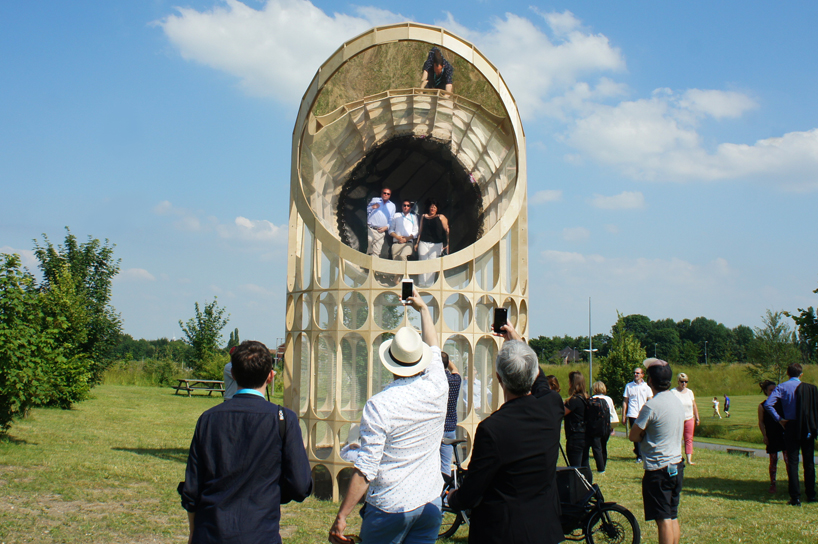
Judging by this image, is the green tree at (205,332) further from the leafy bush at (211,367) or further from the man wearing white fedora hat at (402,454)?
the man wearing white fedora hat at (402,454)

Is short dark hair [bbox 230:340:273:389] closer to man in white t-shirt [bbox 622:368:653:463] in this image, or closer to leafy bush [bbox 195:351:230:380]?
man in white t-shirt [bbox 622:368:653:463]

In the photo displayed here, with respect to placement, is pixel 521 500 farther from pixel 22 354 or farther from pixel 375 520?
pixel 22 354

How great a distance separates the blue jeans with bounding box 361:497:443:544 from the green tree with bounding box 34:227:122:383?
20969 millimetres

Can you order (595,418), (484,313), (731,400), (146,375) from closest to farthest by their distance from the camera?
(595,418) → (484,313) → (731,400) → (146,375)

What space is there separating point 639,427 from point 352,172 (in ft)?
22.0


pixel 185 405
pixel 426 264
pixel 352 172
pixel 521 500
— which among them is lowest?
pixel 185 405

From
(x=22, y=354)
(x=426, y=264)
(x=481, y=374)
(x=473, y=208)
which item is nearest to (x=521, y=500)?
(x=426, y=264)

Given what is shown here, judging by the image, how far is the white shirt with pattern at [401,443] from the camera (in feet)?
10.2

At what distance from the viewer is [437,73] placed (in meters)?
9.29

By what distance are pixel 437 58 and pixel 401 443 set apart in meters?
7.23

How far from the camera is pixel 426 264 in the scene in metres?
8.07

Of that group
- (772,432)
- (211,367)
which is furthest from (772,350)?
(211,367)

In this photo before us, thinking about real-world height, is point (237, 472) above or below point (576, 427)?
above

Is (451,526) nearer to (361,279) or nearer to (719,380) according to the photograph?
(361,279)
